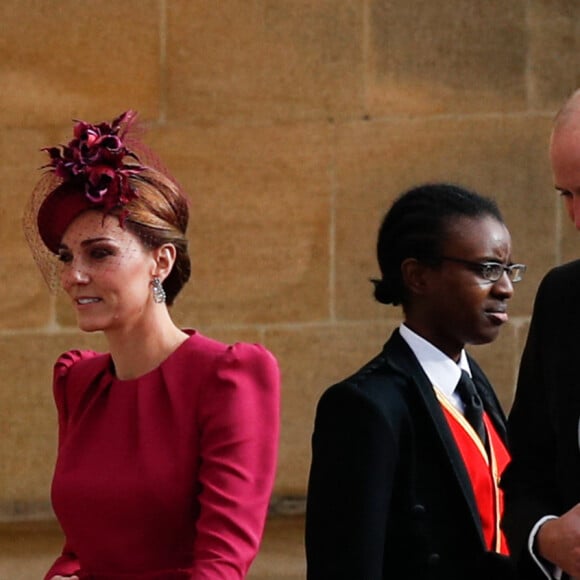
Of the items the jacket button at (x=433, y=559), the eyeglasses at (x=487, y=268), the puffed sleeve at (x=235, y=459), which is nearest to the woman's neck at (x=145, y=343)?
the puffed sleeve at (x=235, y=459)

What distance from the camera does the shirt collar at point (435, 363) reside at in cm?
348

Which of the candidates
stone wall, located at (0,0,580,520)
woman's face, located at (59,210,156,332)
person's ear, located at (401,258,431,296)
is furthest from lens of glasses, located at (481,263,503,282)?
stone wall, located at (0,0,580,520)

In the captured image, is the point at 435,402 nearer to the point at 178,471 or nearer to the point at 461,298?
the point at 461,298

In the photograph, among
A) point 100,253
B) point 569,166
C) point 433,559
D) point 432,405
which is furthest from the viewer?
point 100,253

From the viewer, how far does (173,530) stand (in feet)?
10.9

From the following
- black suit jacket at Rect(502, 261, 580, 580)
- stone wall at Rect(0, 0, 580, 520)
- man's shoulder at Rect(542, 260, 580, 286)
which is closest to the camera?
black suit jacket at Rect(502, 261, 580, 580)

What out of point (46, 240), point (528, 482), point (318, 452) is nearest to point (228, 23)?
point (46, 240)

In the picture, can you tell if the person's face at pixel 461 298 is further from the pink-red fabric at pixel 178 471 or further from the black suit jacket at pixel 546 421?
the black suit jacket at pixel 546 421

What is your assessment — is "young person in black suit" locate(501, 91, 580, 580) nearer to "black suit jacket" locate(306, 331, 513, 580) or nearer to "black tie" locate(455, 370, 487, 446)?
"black suit jacket" locate(306, 331, 513, 580)

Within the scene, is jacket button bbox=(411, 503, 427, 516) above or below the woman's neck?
below

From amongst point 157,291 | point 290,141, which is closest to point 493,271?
point 157,291

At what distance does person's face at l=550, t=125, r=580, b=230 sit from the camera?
2.67 m

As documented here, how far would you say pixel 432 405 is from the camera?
3379mm

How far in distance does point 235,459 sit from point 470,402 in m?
0.53
